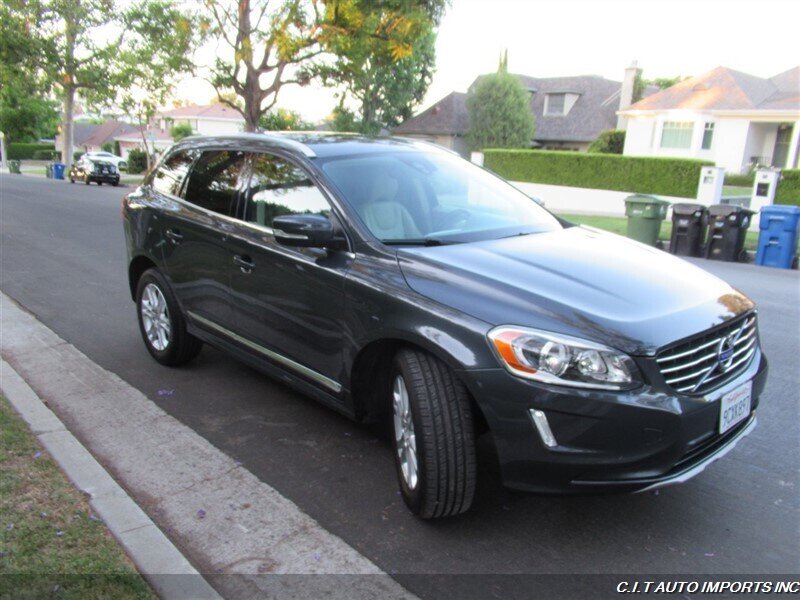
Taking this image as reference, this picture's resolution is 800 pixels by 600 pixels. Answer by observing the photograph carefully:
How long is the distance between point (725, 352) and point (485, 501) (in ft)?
4.42

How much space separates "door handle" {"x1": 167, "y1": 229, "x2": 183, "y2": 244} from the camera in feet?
16.1

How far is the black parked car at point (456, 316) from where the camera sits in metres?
2.75

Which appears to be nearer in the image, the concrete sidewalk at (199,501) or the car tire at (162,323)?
the concrete sidewalk at (199,501)

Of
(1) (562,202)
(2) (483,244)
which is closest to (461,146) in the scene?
(1) (562,202)

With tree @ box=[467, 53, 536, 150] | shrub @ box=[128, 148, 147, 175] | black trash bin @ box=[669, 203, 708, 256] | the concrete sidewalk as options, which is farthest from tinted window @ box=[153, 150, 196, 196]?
shrub @ box=[128, 148, 147, 175]

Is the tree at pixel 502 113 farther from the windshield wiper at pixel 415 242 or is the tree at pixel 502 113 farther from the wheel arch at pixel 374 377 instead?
the wheel arch at pixel 374 377

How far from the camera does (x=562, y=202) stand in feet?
79.8

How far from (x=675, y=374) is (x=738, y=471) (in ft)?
4.46

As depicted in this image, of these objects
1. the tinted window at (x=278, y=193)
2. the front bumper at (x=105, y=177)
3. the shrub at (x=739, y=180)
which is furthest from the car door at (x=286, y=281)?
Answer: the front bumper at (x=105, y=177)

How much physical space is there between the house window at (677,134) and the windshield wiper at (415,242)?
3220 cm

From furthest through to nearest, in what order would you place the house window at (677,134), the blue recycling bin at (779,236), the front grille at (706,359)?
the house window at (677,134) < the blue recycling bin at (779,236) < the front grille at (706,359)

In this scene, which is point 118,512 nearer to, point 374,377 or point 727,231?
point 374,377

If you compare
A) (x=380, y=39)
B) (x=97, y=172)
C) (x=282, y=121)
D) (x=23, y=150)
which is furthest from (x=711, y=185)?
(x=23, y=150)

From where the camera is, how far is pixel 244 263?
13.9 feet
